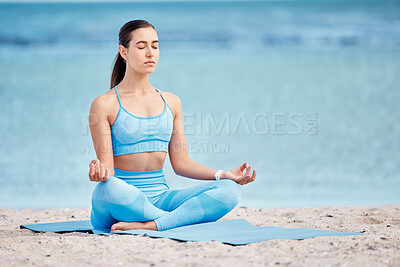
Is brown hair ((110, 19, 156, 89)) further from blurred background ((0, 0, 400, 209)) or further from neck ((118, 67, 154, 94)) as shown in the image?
blurred background ((0, 0, 400, 209))

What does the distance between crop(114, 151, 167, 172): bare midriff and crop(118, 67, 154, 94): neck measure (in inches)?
14.2

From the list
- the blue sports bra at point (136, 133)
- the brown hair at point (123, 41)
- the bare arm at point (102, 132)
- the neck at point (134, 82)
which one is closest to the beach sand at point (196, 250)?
the bare arm at point (102, 132)

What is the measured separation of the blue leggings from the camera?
260cm

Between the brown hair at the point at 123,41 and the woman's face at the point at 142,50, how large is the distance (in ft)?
0.08

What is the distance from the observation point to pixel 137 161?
2828 mm

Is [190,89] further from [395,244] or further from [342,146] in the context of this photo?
[395,244]

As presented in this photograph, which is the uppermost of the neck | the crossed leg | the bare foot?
the neck

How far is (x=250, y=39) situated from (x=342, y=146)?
9.41 m

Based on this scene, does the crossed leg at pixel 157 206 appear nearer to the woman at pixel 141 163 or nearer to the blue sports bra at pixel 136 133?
the woman at pixel 141 163

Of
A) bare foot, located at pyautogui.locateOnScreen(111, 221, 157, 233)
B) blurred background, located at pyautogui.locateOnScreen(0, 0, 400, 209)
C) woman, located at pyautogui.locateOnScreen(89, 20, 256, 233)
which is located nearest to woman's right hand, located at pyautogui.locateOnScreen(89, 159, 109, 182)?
woman, located at pyautogui.locateOnScreen(89, 20, 256, 233)

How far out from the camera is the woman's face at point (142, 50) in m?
2.82

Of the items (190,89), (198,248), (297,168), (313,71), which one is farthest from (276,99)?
(198,248)

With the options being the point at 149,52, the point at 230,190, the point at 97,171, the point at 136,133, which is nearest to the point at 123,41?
the point at 149,52

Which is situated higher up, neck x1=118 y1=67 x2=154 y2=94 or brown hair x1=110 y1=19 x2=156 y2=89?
brown hair x1=110 y1=19 x2=156 y2=89
